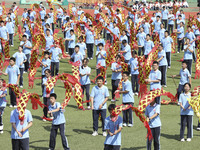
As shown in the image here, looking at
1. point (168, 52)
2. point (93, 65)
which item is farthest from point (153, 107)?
point (93, 65)

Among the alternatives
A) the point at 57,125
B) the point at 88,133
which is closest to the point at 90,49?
the point at 88,133

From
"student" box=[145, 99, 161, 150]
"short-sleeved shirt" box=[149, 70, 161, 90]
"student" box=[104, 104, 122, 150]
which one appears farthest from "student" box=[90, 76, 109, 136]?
"short-sleeved shirt" box=[149, 70, 161, 90]

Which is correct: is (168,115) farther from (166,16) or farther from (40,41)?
(166,16)

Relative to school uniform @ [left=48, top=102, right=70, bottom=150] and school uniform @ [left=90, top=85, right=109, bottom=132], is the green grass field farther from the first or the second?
school uniform @ [left=90, top=85, right=109, bottom=132]

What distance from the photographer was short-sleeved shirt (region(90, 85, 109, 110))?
45.4ft

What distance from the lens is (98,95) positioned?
13.9m

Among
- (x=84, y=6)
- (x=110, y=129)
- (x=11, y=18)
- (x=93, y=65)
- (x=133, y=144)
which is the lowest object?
(x=133, y=144)

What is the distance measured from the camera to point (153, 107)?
39.9ft

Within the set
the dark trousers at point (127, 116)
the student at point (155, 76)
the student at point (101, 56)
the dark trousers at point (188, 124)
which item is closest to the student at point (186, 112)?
the dark trousers at point (188, 124)

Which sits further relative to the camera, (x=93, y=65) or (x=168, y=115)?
(x=93, y=65)

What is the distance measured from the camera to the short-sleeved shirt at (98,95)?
1383 centimetres

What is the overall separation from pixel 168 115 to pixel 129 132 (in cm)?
246

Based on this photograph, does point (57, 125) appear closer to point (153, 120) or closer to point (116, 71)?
point (153, 120)

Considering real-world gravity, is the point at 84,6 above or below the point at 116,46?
above
